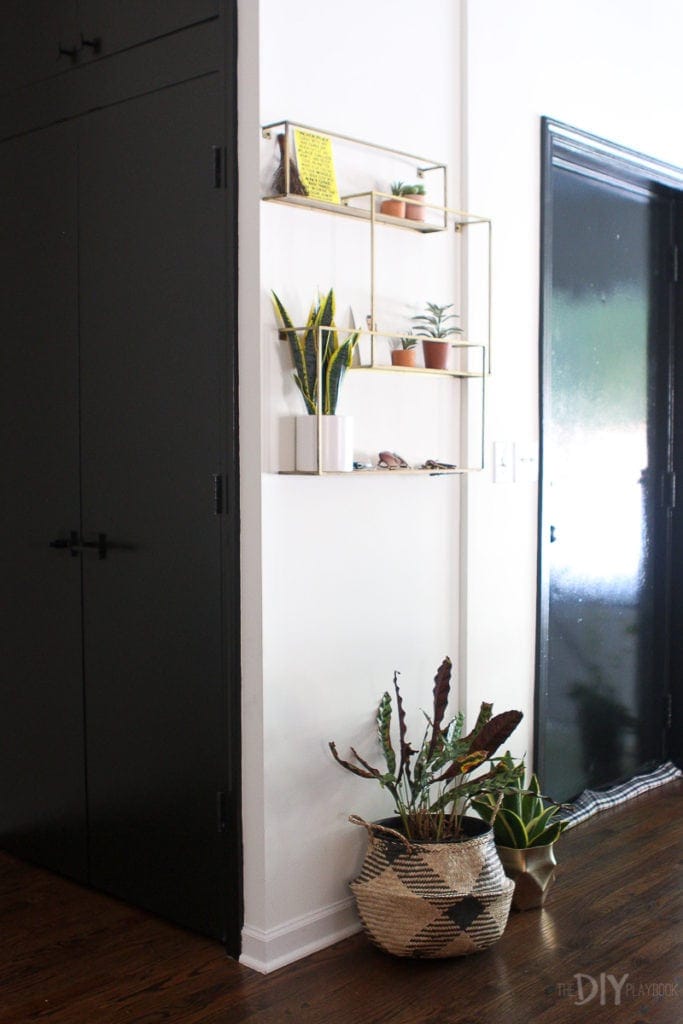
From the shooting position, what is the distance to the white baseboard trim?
2893 millimetres

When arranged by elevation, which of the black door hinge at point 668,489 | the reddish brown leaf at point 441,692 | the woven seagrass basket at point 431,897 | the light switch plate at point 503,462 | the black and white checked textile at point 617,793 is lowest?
the black and white checked textile at point 617,793

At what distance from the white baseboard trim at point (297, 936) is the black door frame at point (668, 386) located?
90 cm

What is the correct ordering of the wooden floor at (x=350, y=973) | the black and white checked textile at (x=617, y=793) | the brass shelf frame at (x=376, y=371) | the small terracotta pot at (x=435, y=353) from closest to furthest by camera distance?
the wooden floor at (x=350, y=973) < the brass shelf frame at (x=376, y=371) < the small terracotta pot at (x=435, y=353) < the black and white checked textile at (x=617, y=793)

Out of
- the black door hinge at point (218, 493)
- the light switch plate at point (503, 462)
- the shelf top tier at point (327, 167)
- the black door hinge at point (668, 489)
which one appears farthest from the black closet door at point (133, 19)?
the black door hinge at point (668, 489)

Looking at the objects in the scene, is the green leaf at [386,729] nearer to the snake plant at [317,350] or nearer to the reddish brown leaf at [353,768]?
the reddish brown leaf at [353,768]

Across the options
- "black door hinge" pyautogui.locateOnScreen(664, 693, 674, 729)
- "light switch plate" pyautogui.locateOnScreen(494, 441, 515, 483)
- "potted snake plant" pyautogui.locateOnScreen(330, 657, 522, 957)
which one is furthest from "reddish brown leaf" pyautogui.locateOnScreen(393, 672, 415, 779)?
"black door hinge" pyautogui.locateOnScreen(664, 693, 674, 729)

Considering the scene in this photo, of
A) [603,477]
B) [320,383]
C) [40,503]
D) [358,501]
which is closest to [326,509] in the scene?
[358,501]

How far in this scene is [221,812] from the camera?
9.78ft

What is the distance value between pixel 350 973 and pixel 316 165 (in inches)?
74.3

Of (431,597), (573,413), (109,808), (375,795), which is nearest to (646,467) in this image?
(573,413)

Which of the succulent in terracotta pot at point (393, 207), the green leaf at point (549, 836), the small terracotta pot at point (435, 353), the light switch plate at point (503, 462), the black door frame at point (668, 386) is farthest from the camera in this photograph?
the black door frame at point (668, 386)

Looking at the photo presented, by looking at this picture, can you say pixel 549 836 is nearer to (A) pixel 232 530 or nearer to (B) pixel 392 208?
(A) pixel 232 530

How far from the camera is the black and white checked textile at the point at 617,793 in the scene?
12.9 feet

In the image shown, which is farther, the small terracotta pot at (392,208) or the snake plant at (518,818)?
the snake plant at (518,818)
